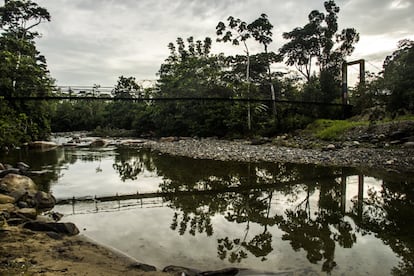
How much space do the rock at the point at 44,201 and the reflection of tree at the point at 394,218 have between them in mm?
7141

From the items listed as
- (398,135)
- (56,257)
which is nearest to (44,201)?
(56,257)

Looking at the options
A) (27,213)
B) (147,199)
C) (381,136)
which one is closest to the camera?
(27,213)

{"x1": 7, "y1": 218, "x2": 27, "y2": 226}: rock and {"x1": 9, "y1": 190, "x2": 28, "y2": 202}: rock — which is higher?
{"x1": 9, "y1": 190, "x2": 28, "y2": 202}: rock

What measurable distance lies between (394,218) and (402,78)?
5.89 m

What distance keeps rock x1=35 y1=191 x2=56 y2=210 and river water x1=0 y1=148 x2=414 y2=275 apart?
297 mm

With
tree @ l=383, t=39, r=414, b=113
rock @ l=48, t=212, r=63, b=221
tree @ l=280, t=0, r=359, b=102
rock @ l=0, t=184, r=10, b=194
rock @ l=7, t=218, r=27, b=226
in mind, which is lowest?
rock @ l=48, t=212, r=63, b=221

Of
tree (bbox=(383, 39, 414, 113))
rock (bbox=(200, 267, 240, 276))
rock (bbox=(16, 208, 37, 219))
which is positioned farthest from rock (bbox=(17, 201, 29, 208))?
tree (bbox=(383, 39, 414, 113))

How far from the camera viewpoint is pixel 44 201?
802cm

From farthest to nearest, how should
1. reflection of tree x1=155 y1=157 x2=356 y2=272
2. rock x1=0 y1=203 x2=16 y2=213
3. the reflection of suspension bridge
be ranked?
the reflection of suspension bridge < rock x1=0 y1=203 x2=16 y2=213 < reflection of tree x1=155 y1=157 x2=356 y2=272

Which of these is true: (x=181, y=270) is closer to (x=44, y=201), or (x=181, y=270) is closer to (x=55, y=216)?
(x=55, y=216)

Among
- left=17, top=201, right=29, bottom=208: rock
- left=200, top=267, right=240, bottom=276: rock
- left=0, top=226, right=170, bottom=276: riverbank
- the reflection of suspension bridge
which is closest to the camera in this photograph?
left=0, top=226, right=170, bottom=276: riverbank

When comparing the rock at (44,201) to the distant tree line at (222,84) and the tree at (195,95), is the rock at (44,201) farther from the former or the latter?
the tree at (195,95)

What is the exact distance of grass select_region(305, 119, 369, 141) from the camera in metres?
20.8

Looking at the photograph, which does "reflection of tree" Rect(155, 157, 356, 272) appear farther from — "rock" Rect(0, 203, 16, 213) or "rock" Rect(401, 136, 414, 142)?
"rock" Rect(401, 136, 414, 142)
